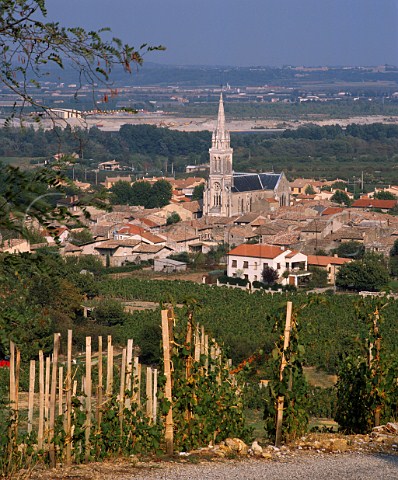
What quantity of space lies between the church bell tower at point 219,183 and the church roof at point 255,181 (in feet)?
1.95

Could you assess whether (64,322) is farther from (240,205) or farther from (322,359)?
(240,205)

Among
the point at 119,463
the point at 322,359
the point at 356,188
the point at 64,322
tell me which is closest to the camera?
the point at 119,463

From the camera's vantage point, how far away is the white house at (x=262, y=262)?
1126 inches

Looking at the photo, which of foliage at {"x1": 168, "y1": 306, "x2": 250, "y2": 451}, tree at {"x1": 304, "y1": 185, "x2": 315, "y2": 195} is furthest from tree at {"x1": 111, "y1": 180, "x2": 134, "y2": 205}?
foliage at {"x1": 168, "y1": 306, "x2": 250, "y2": 451}

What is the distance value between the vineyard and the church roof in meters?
A: 16.9

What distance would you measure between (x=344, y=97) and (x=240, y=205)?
129 metres

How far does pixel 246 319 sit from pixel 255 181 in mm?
23999

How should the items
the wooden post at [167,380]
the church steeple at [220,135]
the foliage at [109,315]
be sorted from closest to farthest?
the wooden post at [167,380]
the foliage at [109,315]
the church steeple at [220,135]

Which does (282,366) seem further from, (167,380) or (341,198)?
(341,198)

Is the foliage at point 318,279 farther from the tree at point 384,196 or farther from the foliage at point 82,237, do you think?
the tree at point 384,196

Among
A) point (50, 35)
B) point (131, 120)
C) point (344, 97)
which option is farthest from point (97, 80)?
point (344, 97)

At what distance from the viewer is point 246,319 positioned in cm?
2155

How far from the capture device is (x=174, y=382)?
23.2 ft

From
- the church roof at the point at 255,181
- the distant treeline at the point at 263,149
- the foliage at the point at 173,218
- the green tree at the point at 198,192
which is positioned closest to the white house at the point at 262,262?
the foliage at the point at 173,218
